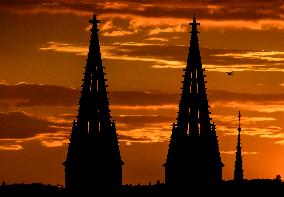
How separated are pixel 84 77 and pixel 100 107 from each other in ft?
7.62

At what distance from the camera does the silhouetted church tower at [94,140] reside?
133000mm

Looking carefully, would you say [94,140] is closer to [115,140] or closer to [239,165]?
[115,140]

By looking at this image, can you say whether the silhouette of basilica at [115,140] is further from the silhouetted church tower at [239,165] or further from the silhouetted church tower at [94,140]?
the silhouetted church tower at [239,165]

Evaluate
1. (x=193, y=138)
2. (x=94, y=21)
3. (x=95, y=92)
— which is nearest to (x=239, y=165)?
(x=193, y=138)

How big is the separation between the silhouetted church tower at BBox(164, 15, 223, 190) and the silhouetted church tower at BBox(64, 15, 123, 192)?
3948mm

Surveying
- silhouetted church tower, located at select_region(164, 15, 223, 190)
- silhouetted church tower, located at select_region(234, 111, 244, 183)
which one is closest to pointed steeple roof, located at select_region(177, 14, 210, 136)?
silhouetted church tower, located at select_region(164, 15, 223, 190)

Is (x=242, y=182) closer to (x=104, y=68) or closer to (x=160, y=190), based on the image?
(x=160, y=190)

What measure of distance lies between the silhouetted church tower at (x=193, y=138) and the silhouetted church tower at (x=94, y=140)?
3948 mm

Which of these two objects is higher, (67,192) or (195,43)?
(195,43)

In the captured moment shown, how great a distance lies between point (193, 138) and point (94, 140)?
6.78 meters

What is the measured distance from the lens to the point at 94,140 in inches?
5266

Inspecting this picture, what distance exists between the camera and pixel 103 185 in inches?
5335

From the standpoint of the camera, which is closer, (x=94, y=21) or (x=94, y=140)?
(x=94, y=21)

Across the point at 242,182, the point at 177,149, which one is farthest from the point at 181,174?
the point at 242,182
